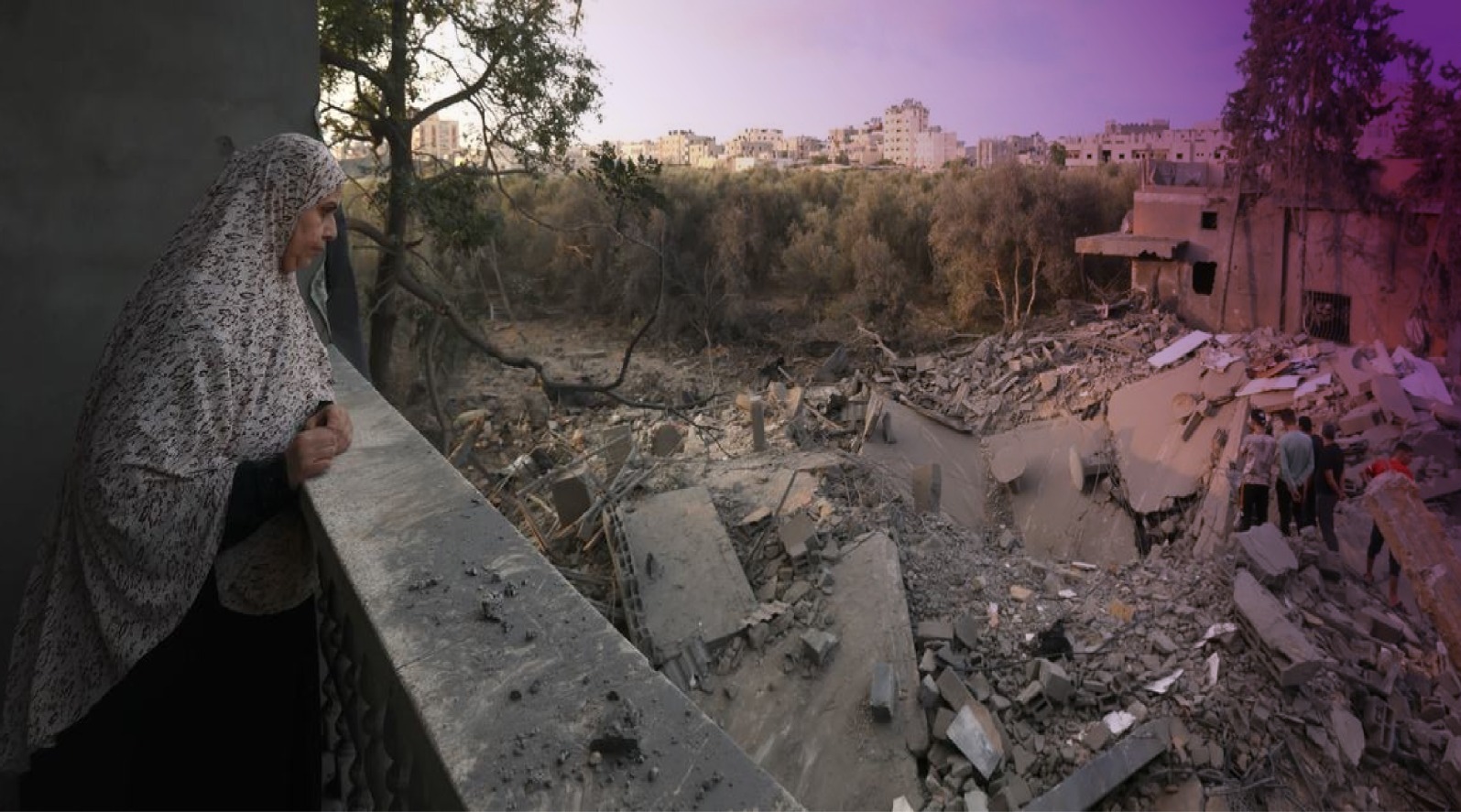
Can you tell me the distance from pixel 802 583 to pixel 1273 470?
5698 millimetres

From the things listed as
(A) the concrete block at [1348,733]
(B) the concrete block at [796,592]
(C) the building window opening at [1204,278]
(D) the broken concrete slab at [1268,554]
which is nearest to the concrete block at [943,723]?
(B) the concrete block at [796,592]

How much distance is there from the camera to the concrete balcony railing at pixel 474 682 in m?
0.99

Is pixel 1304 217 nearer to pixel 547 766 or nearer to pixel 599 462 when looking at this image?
pixel 599 462

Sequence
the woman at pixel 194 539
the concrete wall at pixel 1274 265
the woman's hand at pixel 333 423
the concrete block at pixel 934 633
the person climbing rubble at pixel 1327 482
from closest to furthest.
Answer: the woman at pixel 194 539 < the woman's hand at pixel 333 423 < the concrete block at pixel 934 633 < the person climbing rubble at pixel 1327 482 < the concrete wall at pixel 1274 265

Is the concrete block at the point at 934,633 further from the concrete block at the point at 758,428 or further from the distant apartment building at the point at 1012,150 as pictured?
the distant apartment building at the point at 1012,150

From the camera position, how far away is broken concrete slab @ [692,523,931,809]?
5.23m

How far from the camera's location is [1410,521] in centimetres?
634

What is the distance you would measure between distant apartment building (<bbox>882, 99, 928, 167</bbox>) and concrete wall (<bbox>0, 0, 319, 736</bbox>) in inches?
1418

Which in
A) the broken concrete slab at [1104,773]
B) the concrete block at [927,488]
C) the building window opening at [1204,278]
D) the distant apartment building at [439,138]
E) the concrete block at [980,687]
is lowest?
the broken concrete slab at [1104,773]

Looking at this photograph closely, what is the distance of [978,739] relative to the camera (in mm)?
→ 5289

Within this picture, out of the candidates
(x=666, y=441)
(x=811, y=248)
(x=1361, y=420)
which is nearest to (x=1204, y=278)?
(x=1361, y=420)

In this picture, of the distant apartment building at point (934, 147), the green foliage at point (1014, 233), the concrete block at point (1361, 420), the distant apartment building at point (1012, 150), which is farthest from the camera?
the distant apartment building at point (934, 147)

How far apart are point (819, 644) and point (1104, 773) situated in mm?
1860

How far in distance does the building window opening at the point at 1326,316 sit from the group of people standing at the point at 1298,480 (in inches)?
259
